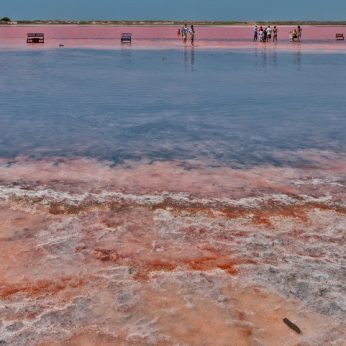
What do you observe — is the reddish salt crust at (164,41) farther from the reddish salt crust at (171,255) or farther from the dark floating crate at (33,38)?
the reddish salt crust at (171,255)

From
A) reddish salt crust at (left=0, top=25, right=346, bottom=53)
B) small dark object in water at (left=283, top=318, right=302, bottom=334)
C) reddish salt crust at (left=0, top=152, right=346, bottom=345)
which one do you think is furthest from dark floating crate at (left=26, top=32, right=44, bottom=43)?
small dark object in water at (left=283, top=318, right=302, bottom=334)

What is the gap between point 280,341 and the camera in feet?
15.3

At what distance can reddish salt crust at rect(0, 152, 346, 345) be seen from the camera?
4.91 meters

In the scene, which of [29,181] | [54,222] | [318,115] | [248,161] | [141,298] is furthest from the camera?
[318,115]

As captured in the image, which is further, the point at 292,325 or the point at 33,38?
the point at 33,38

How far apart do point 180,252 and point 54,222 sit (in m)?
2.01

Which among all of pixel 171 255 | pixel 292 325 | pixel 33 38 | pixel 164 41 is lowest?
pixel 292 325

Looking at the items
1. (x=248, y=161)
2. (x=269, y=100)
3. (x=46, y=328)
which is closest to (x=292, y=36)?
(x=269, y=100)

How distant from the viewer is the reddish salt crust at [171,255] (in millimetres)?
4910

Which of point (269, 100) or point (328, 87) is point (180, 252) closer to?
point (269, 100)

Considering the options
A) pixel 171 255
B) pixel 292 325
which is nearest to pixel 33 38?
pixel 171 255

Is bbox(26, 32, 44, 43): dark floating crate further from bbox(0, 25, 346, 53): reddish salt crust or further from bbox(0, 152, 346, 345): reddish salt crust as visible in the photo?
bbox(0, 152, 346, 345): reddish salt crust

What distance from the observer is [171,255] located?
634 centimetres

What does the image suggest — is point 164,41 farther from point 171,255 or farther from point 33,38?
point 171,255
